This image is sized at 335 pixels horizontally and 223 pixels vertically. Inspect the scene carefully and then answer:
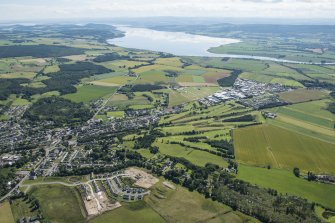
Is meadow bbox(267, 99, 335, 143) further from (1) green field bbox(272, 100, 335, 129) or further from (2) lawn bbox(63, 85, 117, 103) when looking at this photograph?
(2) lawn bbox(63, 85, 117, 103)

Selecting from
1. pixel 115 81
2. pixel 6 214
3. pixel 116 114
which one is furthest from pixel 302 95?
pixel 6 214

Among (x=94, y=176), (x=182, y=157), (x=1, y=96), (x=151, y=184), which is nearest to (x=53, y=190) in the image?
(x=94, y=176)

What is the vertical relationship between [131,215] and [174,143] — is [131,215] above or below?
below

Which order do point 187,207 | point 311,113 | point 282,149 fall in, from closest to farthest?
point 187,207
point 282,149
point 311,113

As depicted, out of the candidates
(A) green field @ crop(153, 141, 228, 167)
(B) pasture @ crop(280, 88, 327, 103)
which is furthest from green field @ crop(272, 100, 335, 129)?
(A) green field @ crop(153, 141, 228, 167)

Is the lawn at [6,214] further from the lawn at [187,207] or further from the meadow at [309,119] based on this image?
the meadow at [309,119]

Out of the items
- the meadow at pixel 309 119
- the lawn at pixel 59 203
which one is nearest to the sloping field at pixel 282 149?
the meadow at pixel 309 119

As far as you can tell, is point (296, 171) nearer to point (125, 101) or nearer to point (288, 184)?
point (288, 184)
